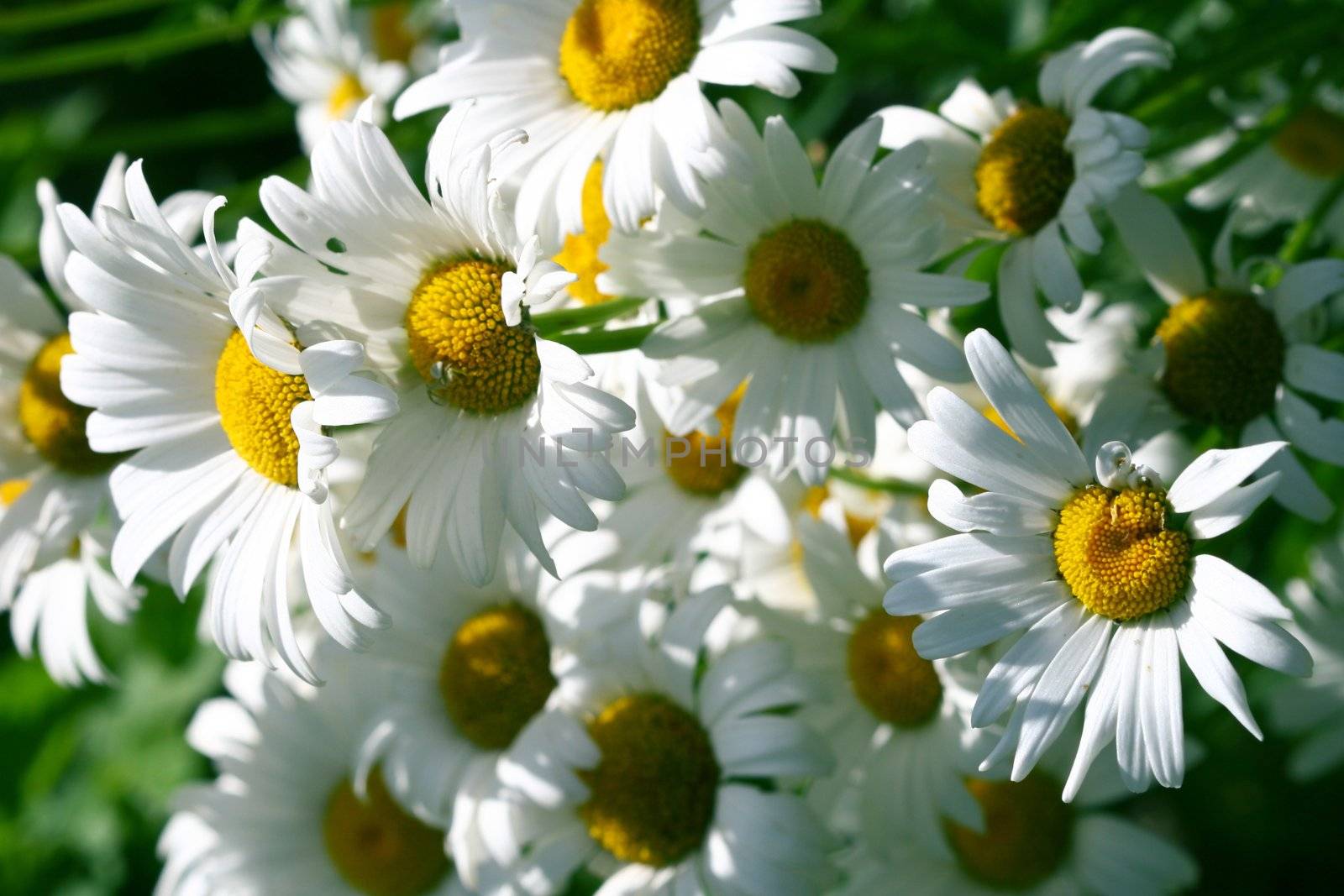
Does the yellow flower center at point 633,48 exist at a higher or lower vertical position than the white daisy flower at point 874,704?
higher

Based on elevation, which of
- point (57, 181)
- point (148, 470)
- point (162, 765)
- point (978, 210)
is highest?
point (978, 210)

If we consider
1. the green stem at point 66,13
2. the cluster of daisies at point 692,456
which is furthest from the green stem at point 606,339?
the green stem at point 66,13

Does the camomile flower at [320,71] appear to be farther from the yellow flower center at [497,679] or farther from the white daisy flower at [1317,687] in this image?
the white daisy flower at [1317,687]

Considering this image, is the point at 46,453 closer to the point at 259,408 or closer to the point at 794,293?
the point at 259,408

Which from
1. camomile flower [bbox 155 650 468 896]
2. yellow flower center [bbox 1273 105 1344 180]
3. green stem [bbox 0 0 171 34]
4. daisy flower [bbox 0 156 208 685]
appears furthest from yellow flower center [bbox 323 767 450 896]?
yellow flower center [bbox 1273 105 1344 180]

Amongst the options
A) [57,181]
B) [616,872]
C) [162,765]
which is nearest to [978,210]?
[616,872]

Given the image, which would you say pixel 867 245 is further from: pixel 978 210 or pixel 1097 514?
pixel 1097 514

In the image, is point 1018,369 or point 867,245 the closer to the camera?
point 1018,369
